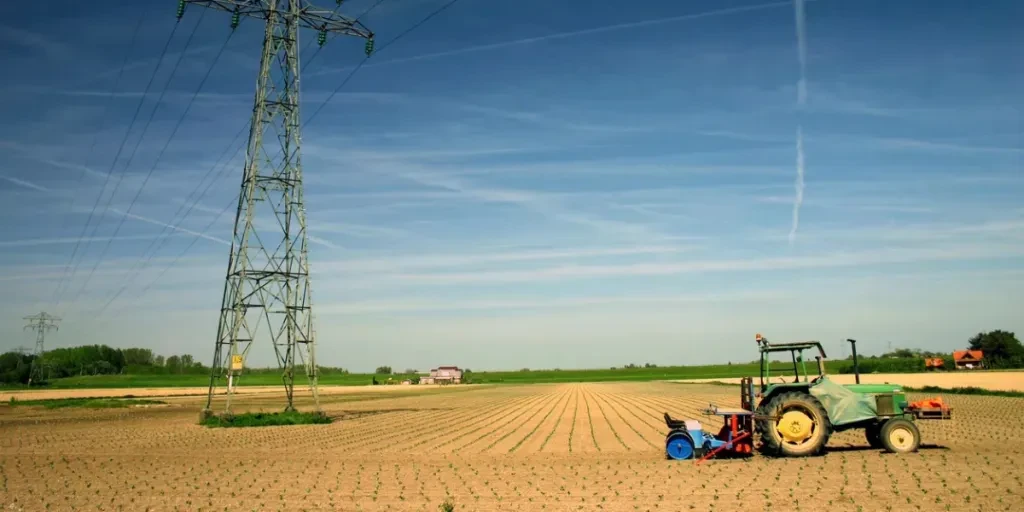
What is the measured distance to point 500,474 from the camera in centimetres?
1533

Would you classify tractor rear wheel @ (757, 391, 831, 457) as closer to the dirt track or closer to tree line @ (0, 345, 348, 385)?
the dirt track

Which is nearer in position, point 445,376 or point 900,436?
point 900,436

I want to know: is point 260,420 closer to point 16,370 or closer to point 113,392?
point 113,392

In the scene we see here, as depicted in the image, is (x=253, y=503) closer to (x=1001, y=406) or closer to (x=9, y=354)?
(x=1001, y=406)

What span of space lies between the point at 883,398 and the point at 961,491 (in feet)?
14.4

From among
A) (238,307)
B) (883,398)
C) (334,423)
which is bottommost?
(334,423)

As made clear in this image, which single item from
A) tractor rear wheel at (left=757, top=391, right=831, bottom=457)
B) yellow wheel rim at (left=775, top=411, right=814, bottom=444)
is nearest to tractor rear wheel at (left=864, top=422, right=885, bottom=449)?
tractor rear wheel at (left=757, top=391, right=831, bottom=457)

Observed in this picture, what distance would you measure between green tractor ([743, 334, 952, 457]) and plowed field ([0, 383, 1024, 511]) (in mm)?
406

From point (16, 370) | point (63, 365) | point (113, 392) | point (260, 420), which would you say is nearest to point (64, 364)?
point (63, 365)

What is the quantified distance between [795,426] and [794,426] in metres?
0.02

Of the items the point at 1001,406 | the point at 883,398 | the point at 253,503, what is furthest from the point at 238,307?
the point at 1001,406

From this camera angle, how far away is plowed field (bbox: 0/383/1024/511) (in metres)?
11.7

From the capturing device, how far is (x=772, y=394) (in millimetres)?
16234

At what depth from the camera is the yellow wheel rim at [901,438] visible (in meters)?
15.9
